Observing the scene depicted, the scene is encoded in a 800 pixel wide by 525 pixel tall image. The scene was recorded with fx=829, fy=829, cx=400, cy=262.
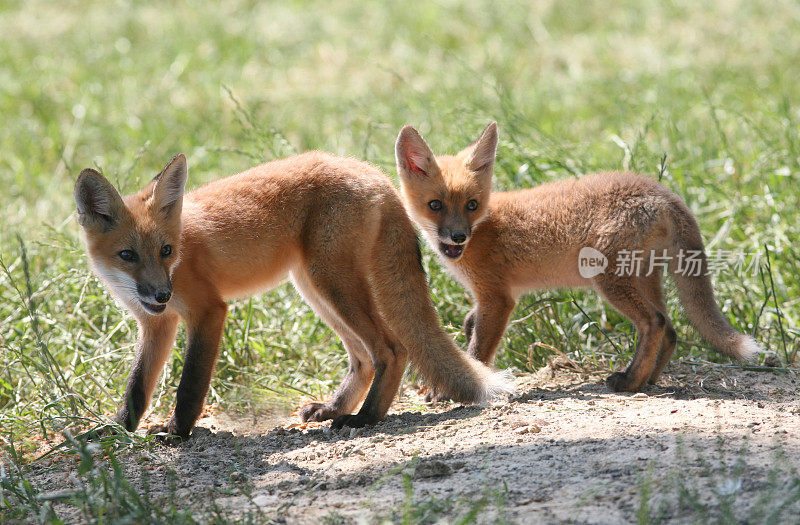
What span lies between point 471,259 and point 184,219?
1.64 meters

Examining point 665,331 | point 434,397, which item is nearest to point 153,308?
point 434,397

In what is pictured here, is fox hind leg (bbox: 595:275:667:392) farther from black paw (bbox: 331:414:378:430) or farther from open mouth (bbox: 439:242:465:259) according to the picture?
black paw (bbox: 331:414:378:430)

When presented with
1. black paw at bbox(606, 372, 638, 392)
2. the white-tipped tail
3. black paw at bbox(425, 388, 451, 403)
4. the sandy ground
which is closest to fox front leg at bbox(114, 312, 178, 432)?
the sandy ground

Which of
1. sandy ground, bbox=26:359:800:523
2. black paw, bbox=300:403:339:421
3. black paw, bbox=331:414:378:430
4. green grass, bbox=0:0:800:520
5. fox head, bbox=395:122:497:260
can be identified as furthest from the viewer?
green grass, bbox=0:0:800:520

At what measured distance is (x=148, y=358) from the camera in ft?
13.8

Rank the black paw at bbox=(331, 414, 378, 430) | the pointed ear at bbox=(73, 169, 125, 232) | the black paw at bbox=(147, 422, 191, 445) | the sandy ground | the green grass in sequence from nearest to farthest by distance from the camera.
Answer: the sandy ground
the pointed ear at bbox=(73, 169, 125, 232)
the black paw at bbox=(147, 422, 191, 445)
the black paw at bbox=(331, 414, 378, 430)
the green grass

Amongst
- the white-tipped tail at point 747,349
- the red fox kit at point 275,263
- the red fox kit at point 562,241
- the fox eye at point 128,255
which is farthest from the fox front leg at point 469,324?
the fox eye at point 128,255

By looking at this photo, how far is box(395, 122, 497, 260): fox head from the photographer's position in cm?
481

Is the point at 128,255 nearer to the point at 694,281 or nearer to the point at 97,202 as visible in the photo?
the point at 97,202

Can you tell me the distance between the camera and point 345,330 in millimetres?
4578

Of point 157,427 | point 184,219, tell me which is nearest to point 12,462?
point 157,427

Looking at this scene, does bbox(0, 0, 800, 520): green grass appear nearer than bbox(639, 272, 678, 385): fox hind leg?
No

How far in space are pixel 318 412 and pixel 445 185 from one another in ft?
4.97

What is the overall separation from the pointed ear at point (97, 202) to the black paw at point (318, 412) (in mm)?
1426
